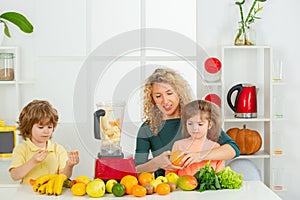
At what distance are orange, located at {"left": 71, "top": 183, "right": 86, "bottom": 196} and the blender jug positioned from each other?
17cm

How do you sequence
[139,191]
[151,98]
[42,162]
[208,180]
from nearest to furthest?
[139,191]
[208,180]
[151,98]
[42,162]

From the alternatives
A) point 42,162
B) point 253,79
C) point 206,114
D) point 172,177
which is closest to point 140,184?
point 172,177

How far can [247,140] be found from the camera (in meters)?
3.61

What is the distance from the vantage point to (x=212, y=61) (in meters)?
3.57

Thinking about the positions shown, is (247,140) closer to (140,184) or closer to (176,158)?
(176,158)

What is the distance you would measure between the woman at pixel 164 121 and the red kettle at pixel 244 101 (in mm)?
1189

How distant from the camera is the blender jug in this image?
2.09m

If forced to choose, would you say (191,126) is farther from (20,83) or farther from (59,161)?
(20,83)

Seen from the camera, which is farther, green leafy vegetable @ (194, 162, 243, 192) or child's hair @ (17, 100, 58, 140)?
child's hair @ (17, 100, 58, 140)

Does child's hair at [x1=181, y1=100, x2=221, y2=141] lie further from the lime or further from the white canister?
the white canister

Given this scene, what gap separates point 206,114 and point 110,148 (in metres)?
0.47

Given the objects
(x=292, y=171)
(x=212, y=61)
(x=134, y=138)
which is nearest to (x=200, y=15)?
(x=212, y=61)

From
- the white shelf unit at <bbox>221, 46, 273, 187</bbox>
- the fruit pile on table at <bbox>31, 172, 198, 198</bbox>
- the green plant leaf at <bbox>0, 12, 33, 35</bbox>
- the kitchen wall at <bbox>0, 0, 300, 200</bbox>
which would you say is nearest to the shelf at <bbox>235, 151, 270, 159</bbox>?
the white shelf unit at <bbox>221, 46, 273, 187</bbox>

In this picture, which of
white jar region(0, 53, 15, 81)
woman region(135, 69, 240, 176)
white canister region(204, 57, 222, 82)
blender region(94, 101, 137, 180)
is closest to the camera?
blender region(94, 101, 137, 180)
